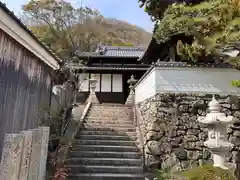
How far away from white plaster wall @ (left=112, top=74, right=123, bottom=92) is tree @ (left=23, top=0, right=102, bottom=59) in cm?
1128

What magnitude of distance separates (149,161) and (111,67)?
13.0 meters

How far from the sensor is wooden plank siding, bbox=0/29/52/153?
4.35m

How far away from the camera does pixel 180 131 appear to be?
283 inches

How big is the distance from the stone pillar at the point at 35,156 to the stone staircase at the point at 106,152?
3022mm

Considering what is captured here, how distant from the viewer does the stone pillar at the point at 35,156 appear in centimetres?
324

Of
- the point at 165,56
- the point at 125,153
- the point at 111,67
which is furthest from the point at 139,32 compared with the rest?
the point at 125,153

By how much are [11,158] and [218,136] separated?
4.13 meters

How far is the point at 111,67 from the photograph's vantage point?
1909 centimetres

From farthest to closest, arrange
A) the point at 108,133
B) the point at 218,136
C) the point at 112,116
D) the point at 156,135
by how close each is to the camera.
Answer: the point at 112,116 < the point at 108,133 < the point at 156,135 < the point at 218,136

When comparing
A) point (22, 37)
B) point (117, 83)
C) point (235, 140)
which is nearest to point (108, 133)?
point (235, 140)

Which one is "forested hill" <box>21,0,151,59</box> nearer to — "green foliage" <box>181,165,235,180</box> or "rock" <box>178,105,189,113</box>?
"rock" <box>178,105,189,113</box>

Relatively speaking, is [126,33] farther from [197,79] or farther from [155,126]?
[155,126]

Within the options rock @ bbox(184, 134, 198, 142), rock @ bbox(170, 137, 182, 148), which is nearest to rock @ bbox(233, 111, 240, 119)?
rock @ bbox(184, 134, 198, 142)

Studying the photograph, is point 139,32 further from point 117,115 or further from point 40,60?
point 40,60
